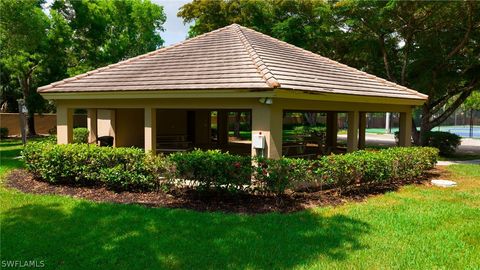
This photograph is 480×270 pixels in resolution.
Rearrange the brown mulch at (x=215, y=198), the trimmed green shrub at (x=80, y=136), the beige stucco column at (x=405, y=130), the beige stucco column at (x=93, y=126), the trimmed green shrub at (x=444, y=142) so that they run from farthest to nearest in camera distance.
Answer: the trimmed green shrub at (x=444, y=142)
the trimmed green shrub at (x=80, y=136)
the beige stucco column at (x=93, y=126)
the beige stucco column at (x=405, y=130)
the brown mulch at (x=215, y=198)

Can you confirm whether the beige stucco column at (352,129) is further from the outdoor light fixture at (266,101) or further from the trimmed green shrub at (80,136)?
the trimmed green shrub at (80,136)

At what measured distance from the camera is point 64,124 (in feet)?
42.0

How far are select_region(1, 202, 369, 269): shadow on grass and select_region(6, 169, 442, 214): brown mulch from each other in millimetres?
585

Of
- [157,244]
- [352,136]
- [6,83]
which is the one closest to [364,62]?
[352,136]

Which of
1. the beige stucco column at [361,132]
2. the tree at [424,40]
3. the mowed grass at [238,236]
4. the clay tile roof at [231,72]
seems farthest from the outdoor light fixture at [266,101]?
the tree at [424,40]

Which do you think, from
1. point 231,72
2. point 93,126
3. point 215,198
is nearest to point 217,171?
point 215,198

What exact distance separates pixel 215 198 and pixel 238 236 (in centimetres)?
262

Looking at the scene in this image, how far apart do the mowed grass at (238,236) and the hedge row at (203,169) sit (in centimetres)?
100

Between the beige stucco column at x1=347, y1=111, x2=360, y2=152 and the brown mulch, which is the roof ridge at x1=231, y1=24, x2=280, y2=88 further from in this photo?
the beige stucco column at x1=347, y1=111, x2=360, y2=152

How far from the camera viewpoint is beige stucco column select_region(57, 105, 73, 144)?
12.7 metres

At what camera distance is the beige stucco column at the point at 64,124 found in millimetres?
12734

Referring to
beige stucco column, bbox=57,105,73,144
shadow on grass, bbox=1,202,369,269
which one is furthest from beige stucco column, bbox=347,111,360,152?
beige stucco column, bbox=57,105,73,144

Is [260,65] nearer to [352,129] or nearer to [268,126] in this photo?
[268,126]

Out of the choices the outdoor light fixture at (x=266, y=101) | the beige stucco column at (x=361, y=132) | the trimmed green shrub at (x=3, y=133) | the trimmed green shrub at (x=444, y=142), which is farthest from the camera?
the trimmed green shrub at (x=3, y=133)
